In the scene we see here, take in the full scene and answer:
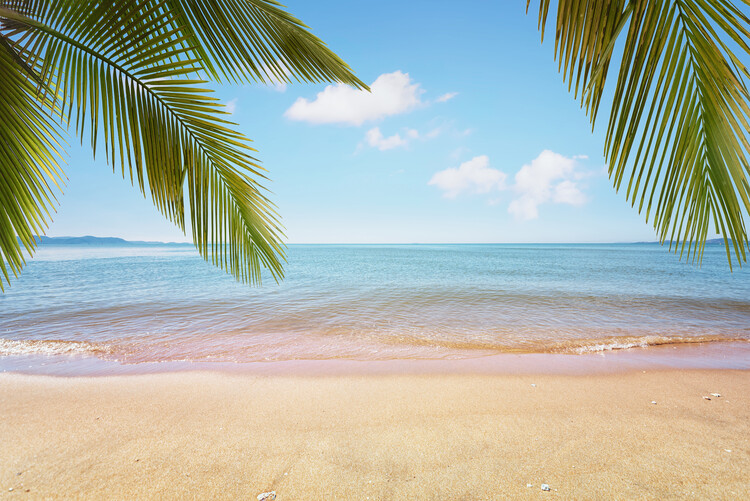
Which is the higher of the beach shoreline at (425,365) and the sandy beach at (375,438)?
Result: the sandy beach at (375,438)

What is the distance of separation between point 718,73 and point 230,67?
7.72 feet

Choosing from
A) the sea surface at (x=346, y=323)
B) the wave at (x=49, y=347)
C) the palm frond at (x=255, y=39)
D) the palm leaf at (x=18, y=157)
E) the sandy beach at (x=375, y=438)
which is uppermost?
the palm frond at (x=255, y=39)

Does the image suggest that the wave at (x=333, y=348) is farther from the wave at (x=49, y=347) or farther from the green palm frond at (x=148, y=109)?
the green palm frond at (x=148, y=109)

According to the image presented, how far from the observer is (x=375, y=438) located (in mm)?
3715

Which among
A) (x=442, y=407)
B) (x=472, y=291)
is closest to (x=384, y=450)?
(x=442, y=407)

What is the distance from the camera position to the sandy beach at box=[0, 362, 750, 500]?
3.00 m

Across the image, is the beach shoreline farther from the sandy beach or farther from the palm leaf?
the palm leaf

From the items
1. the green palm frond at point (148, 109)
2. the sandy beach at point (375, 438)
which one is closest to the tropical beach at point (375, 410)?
the sandy beach at point (375, 438)

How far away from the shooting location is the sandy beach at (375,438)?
3.00 meters

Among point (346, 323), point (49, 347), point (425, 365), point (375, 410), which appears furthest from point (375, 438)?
point (49, 347)

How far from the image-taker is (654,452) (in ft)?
11.3

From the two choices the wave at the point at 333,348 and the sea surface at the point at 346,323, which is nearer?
the wave at the point at 333,348

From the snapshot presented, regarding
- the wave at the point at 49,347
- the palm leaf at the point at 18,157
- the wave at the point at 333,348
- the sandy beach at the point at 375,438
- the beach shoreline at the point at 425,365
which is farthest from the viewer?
the wave at the point at 49,347

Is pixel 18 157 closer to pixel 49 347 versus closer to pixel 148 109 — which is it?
pixel 148 109
